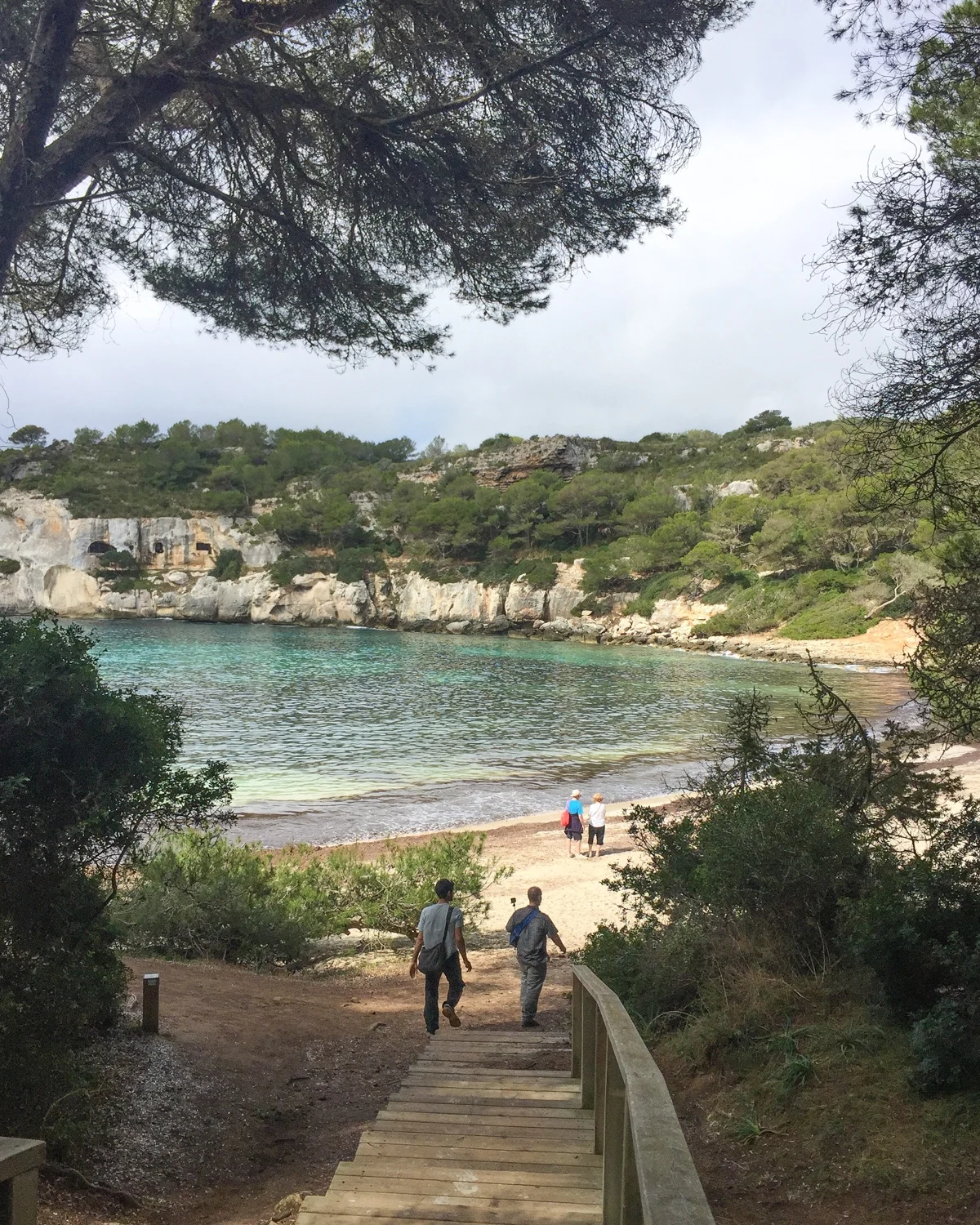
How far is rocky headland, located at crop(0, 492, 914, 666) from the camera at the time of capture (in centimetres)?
7719

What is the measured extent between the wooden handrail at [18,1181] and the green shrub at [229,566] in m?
86.2

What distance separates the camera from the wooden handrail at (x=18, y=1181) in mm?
2043

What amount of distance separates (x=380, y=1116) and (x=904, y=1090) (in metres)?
2.44

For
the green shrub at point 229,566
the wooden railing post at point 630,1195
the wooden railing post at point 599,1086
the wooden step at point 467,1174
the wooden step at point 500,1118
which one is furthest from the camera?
the green shrub at point 229,566

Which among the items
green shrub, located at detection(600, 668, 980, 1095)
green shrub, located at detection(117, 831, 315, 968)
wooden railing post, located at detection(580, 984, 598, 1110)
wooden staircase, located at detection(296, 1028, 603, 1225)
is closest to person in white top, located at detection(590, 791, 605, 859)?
green shrub, located at detection(117, 831, 315, 968)

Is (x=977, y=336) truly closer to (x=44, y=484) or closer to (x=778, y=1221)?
(x=778, y=1221)

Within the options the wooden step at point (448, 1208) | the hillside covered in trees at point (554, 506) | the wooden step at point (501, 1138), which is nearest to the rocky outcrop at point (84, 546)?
the hillside covered in trees at point (554, 506)

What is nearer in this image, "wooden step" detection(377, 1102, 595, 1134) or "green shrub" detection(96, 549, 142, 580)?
"wooden step" detection(377, 1102, 595, 1134)

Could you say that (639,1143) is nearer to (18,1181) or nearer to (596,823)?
(18,1181)

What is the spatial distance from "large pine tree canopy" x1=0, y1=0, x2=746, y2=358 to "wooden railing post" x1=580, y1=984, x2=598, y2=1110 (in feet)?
15.6

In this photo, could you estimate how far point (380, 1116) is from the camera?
442 cm

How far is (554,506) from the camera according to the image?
8400 cm

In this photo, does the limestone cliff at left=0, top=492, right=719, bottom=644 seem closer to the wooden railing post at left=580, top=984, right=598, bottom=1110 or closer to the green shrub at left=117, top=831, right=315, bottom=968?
the green shrub at left=117, top=831, right=315, bottom=968

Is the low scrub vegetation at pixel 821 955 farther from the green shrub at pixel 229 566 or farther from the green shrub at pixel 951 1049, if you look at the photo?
the green shrub at pixel 229 566
